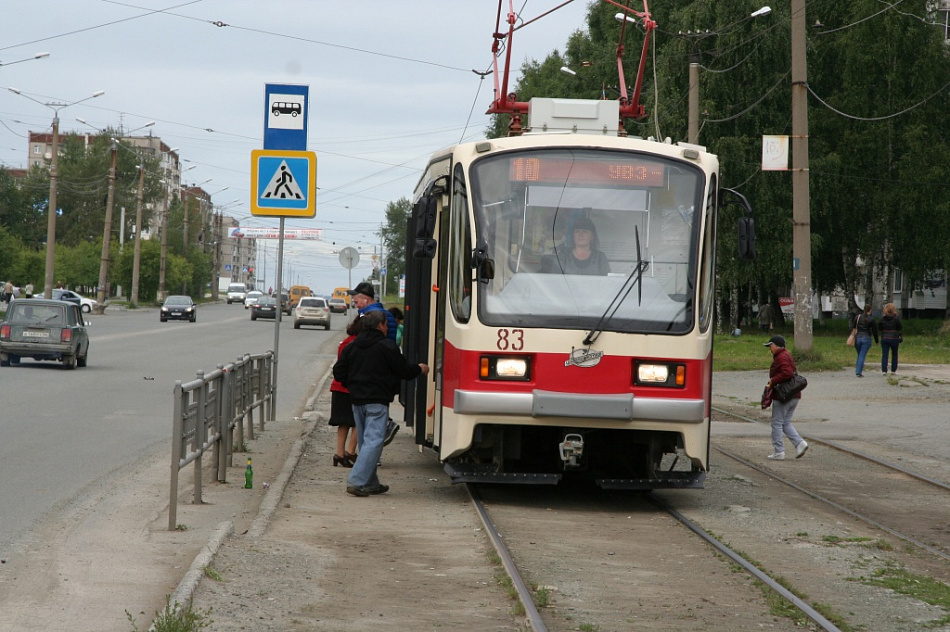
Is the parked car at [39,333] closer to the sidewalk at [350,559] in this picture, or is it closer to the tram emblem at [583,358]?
the sidewalk at [350,559]

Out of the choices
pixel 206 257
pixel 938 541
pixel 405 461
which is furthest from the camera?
pixel 206 257

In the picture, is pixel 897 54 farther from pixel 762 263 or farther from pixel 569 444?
pixel 569 444

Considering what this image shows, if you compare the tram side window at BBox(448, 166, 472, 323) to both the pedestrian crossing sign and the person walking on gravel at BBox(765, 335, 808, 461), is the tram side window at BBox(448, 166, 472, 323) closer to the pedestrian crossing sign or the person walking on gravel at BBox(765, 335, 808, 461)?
the pedestrian crossing sign

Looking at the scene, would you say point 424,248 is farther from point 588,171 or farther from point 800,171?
point 800,171

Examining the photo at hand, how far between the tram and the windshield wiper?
0.04 ft

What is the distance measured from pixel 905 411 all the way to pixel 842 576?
14525 mm

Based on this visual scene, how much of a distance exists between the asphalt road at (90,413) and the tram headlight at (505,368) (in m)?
3.48

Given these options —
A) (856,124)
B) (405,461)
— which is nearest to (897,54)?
(856,124)

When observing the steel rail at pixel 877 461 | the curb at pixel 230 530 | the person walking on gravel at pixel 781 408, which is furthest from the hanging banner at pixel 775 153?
the curb at pixel 230 530

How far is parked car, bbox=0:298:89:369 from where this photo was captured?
26.8m

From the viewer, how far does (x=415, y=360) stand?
12711 mm

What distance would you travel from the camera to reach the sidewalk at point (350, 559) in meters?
6.36

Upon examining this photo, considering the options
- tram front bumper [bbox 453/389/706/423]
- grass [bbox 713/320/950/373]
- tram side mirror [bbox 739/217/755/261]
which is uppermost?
tram side mirror [bbox 739/217/755/261]

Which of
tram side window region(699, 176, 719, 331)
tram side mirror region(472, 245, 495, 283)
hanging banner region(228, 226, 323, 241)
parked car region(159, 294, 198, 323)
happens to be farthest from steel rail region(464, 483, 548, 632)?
hanging banner region(228, 226, 323, 241)
